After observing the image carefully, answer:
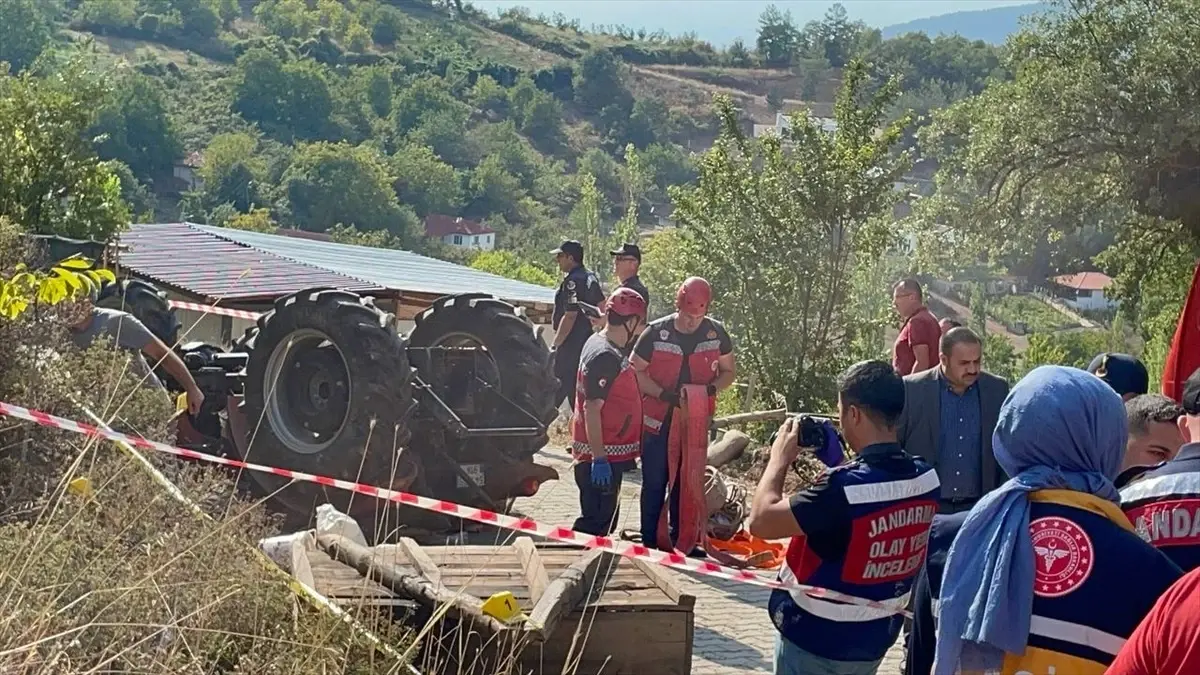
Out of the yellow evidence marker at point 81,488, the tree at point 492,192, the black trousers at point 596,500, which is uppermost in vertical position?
the yellow evidence marker at point 81,488

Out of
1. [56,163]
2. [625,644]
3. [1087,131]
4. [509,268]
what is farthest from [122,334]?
[509,268]

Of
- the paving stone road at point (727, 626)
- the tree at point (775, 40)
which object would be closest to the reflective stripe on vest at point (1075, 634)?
the paving stone road at point (727, 626)

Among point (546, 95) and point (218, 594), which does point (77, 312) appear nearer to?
point (218, 594)

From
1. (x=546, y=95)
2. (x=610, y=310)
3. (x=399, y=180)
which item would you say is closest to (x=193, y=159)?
(x=399, y=180)

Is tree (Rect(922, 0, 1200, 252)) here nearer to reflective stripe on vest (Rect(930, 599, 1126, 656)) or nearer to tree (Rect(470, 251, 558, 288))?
reflective stripe on vest (Rect(930, 599, 1126, 656))

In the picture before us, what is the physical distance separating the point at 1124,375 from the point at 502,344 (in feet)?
14.1

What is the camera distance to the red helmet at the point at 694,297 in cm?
845

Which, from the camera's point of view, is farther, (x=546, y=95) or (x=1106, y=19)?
(x=546, y=95)

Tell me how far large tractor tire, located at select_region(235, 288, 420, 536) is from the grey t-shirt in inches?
30.2

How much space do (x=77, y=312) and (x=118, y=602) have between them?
320cm

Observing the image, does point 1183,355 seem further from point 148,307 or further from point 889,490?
point 148,307

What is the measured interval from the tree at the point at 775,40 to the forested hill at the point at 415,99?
0.30m

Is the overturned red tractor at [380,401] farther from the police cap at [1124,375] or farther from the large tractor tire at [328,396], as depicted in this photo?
the police cap at [1124,375]

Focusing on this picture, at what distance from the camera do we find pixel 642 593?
553 cm
